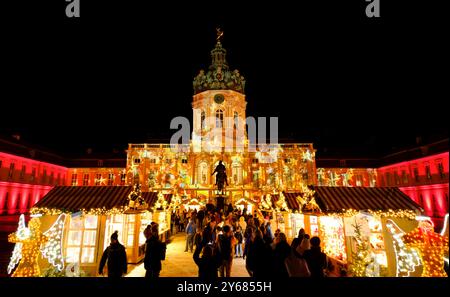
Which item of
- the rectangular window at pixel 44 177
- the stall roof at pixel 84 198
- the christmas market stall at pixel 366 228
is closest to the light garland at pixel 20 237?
the stall roof at pixel 84 198

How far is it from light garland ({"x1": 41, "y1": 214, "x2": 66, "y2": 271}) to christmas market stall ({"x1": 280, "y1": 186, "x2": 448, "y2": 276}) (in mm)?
9977

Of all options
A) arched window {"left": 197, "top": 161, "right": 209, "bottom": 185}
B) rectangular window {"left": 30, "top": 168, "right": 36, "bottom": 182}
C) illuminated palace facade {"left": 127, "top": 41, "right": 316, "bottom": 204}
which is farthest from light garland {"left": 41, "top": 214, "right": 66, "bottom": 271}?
rectangular window {"left": 30, "top": 168, "right": 36, "bottom": 182}

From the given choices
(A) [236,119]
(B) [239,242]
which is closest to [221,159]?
(A) [236,119]

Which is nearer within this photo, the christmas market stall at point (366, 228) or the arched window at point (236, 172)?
the christmas market stall at point (366, 228)

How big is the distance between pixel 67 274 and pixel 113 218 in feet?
9.47

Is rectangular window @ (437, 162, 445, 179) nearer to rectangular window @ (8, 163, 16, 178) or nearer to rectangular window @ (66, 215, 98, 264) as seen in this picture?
rectangular window @ (66, 215, 98, 264)

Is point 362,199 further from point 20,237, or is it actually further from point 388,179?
point 388,179

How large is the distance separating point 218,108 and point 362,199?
33392 mm

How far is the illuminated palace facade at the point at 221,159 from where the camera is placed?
123 feet

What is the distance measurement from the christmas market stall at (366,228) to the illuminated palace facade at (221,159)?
86.2 feet

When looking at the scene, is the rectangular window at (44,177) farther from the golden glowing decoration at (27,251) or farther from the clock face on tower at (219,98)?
the golden glowing decoration at (27,251)

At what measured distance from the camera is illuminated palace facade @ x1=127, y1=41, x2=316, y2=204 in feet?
123

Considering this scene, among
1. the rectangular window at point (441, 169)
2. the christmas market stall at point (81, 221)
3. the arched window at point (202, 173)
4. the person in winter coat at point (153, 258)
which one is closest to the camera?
the person in winter coat at point (153, 258)

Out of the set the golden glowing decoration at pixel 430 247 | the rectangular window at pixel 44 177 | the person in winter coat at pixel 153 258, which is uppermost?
the rectangular window at pixel 44 177
